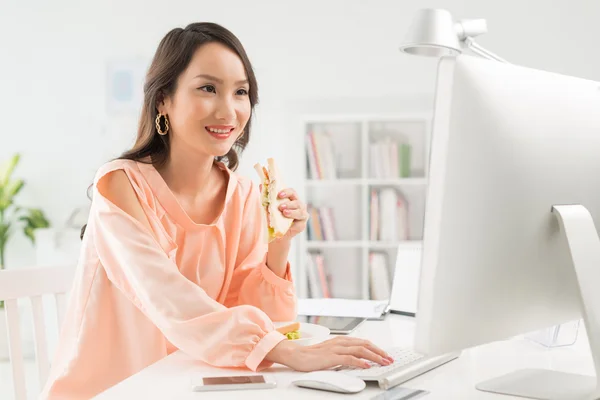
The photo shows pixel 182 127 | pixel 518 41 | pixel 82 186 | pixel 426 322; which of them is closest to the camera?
pixel 426 322

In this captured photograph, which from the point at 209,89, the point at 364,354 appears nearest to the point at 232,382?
the point at 364,354

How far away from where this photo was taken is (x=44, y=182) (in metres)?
5.18

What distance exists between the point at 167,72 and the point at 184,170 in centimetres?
23

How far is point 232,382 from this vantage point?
3.88ft

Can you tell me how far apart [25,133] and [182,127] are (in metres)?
3.95

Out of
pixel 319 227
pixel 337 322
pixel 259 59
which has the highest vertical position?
pixel 259 59

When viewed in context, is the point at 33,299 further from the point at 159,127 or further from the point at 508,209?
the point at 508,209

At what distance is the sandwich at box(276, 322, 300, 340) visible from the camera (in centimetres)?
146

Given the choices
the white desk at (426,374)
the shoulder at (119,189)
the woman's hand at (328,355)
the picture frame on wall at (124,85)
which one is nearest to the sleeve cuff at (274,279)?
the white desk at (426,374)

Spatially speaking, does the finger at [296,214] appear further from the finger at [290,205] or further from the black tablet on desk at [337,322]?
the black tablet on desk at [337,322]

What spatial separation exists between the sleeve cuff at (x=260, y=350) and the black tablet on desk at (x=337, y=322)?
0.35m

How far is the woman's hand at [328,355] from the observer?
1.22 metres

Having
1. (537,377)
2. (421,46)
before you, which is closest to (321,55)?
(421,46)

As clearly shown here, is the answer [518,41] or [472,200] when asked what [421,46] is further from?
[518,41]
